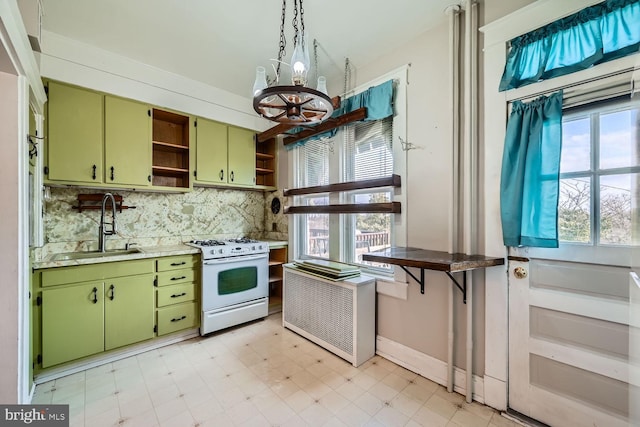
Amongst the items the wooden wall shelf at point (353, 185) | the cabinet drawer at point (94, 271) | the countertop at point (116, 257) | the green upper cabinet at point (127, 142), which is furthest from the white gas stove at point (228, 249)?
the green upper cabinet at point (127, 142)

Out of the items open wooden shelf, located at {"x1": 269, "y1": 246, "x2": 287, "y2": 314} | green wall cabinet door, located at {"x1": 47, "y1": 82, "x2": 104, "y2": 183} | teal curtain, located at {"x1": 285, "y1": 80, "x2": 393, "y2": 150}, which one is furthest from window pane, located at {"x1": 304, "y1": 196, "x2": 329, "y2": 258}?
green wall cabinet door, located at {"x1": 47, "y1": 82, "x2": 104, "y2": 183}

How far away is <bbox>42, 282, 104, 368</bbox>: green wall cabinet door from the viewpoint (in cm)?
203

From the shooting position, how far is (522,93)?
5.46 feet

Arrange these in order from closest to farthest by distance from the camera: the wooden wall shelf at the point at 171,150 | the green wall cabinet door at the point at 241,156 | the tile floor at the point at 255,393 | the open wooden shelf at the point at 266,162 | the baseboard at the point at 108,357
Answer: the tile floor at the point at 255,393, the baseboard at the point at 108,357, the wooden wall shelf at the point at 171,150, the green wall cabinet door at the point at 241,156, the open wooden shelf at the point at 266,162

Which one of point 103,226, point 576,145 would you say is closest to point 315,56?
point 576,145

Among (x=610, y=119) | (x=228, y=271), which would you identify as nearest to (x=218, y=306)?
(x=228, y=271)

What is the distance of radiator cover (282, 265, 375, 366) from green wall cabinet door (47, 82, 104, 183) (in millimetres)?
2229

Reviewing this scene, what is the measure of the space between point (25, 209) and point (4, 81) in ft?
2.26

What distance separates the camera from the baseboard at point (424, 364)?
184 cm

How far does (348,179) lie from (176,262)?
6.45 ft

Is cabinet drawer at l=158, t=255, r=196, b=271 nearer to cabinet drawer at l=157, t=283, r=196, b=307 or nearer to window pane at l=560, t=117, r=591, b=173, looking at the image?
cabinet drawer at l=157, t=283, r=196, b=307

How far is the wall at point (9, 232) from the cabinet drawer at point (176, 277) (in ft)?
3.75

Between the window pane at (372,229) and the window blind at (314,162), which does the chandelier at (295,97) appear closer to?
the window pane at (372,229)

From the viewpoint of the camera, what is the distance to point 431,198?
6.94 feet
